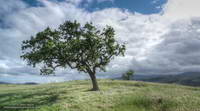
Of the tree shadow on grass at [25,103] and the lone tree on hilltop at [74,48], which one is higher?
the lone tree on hilltop at [74,48]

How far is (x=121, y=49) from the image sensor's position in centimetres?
4494

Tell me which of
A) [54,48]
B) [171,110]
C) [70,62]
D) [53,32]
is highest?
A: [53,32]

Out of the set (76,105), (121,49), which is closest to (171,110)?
(76,105)

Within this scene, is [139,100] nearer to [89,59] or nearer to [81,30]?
[89,59]

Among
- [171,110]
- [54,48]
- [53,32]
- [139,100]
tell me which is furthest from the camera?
[53,32]

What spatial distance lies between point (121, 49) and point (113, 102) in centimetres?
2148

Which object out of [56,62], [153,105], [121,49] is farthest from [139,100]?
[56,62]

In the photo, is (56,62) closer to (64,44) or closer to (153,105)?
(64,44)

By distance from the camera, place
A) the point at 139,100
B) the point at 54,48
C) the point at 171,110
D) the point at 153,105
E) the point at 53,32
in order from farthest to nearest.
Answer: the point at 53,32
the point at 54,48
the point at 139,100
the point at 153,105
the point at 171,110

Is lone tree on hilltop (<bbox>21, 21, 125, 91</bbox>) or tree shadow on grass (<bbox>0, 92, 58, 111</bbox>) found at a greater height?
lone tree on hilltop (<bbox>21, 21, 125, 91</bbox>)

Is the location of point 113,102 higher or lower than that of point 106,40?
lower

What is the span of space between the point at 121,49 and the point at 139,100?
832 inches

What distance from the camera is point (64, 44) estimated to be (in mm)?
40625

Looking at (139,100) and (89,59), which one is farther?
(89,59)
